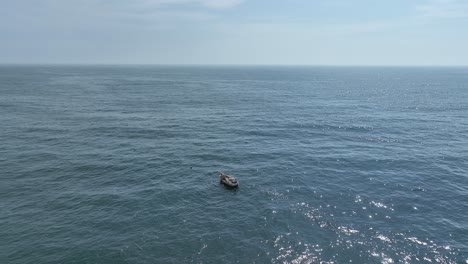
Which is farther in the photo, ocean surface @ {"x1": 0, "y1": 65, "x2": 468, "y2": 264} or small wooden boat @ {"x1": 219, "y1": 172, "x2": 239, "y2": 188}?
small wooden boat @ {"x1": 219, "y1": 172, "x2": 239, "y2": 188}

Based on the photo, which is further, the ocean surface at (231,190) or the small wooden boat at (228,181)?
the small wooden boat at (228,181)

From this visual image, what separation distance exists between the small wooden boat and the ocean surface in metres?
1.78

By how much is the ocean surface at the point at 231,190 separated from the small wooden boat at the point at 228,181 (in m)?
1.78

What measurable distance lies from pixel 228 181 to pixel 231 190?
68.2 inches

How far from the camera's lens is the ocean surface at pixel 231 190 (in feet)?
137

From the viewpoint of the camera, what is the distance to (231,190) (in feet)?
193

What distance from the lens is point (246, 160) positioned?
241ft

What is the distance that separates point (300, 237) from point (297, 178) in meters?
20.7

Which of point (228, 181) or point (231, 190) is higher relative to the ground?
point (228, 181)

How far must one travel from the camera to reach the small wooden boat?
5838 centimetres

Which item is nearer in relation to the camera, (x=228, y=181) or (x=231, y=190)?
(x=231, y=190)

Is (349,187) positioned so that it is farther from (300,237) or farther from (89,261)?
(89,261)

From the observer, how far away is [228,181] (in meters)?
59.0

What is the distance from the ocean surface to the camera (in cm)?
4169
